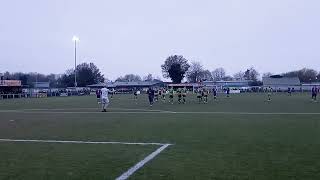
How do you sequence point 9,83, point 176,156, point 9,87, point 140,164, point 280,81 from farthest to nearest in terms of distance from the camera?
1. point 280,81
2. point 9,87
3. point 9,83
4. point 176,156
5. point 140,164

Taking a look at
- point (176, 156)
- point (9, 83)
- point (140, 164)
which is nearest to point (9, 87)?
point (9, 83)

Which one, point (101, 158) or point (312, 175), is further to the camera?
point (101, 158)

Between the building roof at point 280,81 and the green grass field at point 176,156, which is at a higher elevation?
the building roof at point 280,81

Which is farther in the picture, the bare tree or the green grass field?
the bare tree

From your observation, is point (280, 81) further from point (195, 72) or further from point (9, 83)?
point (9, 83)

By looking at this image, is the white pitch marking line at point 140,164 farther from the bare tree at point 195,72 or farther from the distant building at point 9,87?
the bare tree at point 195,72

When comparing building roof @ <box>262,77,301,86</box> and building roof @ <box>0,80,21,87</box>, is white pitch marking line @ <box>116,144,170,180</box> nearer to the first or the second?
building roof @ <box>0,80,21,87</box>

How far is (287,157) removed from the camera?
10.5m

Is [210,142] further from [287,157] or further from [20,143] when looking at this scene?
[20,143]

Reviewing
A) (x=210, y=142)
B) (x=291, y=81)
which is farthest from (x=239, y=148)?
(x=291, y=81)

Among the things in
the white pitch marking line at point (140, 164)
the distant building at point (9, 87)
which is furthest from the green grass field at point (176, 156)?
the distant building at point (9, 87)

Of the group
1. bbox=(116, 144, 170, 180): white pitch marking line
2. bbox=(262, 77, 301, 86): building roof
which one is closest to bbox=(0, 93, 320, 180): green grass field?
bbox=(116, 144, 170, 180): white pitch marking line

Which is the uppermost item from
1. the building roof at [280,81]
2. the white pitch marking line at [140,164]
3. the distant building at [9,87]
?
the building roof at [280,81]

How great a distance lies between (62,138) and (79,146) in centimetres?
230
